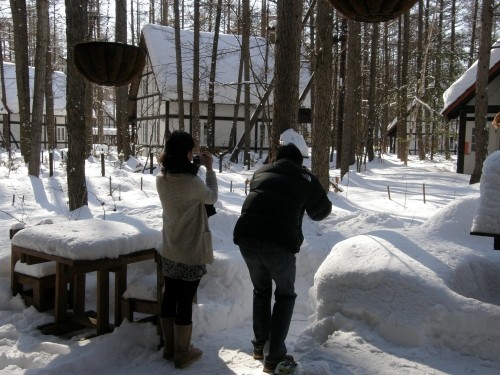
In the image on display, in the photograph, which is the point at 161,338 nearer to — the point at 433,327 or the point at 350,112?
the point at 433,327

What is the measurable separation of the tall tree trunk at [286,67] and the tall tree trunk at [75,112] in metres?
3.30

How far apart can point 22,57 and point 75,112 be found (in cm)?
1105

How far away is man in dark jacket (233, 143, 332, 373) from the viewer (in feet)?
10.8

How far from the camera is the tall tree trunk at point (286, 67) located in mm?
7273

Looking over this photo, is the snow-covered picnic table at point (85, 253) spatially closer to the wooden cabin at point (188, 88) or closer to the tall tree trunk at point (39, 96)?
the tall tree trunk at point (39, 96)

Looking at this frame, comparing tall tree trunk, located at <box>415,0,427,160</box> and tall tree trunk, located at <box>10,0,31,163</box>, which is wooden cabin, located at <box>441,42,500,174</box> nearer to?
tall tree trunk, located at <box>415,0,427,160</box>

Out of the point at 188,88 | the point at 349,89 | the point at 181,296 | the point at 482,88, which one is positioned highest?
the point at 188,88

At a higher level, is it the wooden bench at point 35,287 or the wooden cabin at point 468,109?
the wooden cabin at point 468,109

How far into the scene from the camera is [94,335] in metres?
4.21

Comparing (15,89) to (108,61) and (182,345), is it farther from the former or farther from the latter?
(182,345)

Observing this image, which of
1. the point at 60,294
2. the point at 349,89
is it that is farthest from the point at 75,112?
the point at 349,89

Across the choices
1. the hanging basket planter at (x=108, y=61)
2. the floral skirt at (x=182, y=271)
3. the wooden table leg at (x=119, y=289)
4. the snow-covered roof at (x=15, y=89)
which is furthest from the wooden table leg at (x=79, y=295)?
the snow-covered roof at (x=15, y=89)

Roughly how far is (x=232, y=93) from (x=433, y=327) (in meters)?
24.1

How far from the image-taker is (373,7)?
396 centimetres
